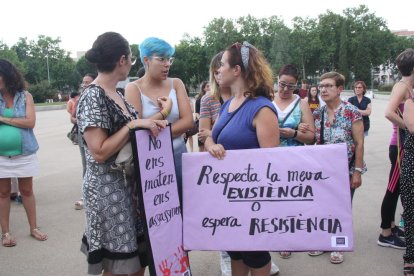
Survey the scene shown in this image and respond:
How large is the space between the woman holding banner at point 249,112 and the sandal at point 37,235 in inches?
117

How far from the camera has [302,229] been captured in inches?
93.0

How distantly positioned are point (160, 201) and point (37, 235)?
9.48ft

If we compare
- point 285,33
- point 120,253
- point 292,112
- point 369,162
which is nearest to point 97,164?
point 120,253

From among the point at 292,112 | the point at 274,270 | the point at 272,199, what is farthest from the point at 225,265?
the point at 292,112

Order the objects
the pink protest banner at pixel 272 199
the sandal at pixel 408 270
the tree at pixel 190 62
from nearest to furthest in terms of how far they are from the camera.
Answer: the pink protest banner at pixel 272 199 < the sandal at pixel 408 270 < the tree at pixel 190 62

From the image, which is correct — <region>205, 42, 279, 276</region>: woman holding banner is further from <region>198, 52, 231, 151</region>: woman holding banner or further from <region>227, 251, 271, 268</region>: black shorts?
<region>198, 52, 231, 151</region>: woman holding banner

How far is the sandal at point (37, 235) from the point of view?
181 inches

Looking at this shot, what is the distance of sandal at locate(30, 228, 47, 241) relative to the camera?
4.60 m

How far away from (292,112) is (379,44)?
248 ft

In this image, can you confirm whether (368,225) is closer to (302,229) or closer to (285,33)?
(302,229)

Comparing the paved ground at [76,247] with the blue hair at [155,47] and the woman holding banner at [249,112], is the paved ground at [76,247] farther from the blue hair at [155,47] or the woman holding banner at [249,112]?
the blue hair at [155,47]

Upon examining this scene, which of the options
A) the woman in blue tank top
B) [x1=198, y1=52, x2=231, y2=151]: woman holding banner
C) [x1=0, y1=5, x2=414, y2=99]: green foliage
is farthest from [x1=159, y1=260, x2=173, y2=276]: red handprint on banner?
[x1=0, y1=5, x2=414, y2=99]: green foliage

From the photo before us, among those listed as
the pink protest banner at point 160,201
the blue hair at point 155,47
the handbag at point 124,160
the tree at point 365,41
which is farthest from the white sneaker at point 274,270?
the tree at point 365,41

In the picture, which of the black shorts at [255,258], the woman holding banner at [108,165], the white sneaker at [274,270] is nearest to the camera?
the woman holding banner at [108,165]
